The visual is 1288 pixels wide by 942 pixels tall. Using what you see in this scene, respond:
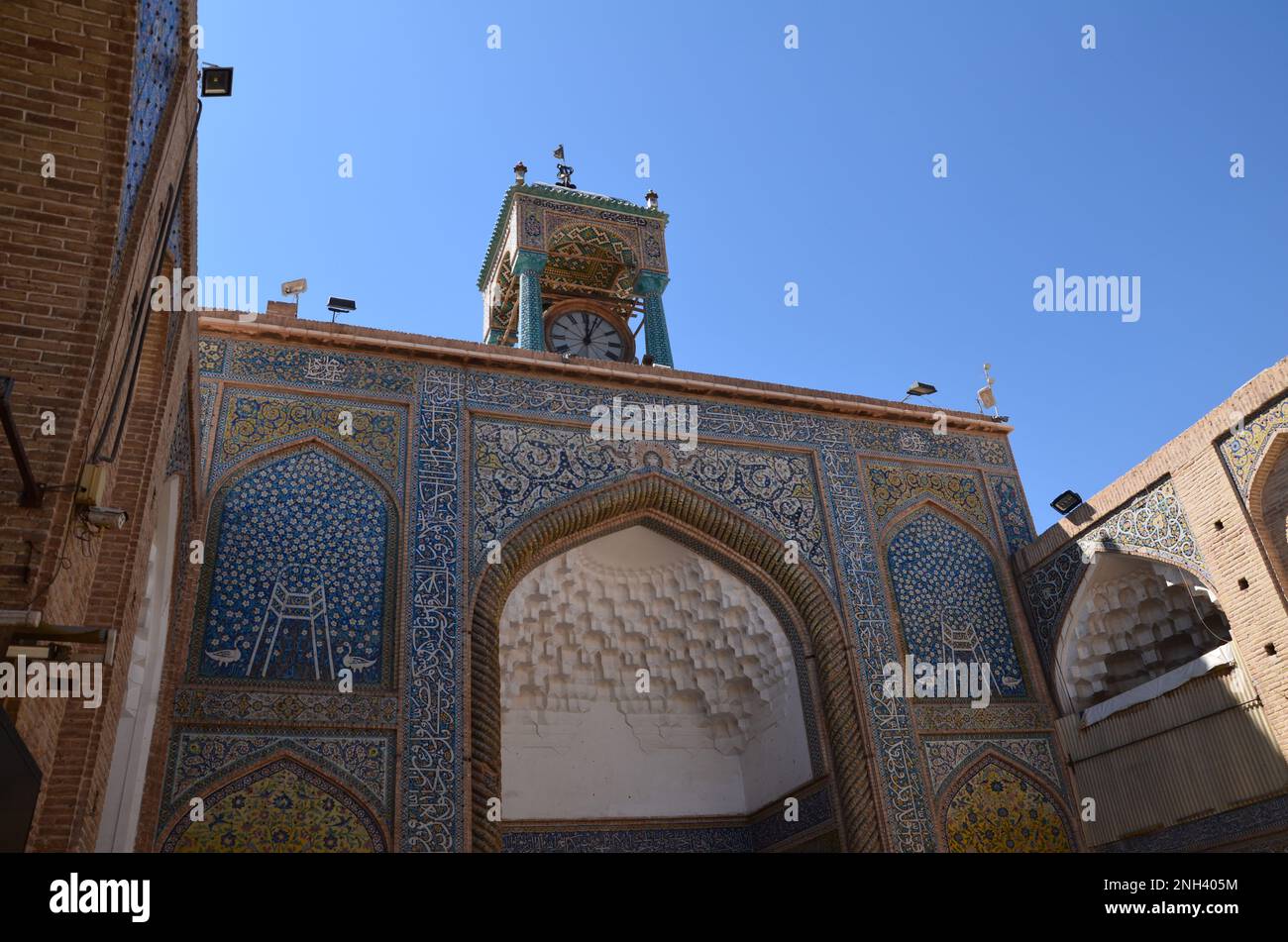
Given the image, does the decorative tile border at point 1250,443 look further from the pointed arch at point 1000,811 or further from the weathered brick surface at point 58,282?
the weathered brick surface at point 58,282

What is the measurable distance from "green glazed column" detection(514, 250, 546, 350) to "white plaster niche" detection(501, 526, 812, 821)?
2247mm

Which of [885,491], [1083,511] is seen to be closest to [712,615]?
[885,491]

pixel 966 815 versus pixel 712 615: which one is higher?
pixel 712 615

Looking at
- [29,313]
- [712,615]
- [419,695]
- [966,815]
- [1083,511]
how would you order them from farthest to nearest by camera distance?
[712,615] → [1083,511] → [966,815] → [419,695] → [29,313]

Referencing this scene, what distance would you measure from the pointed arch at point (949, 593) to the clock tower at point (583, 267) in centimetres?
322

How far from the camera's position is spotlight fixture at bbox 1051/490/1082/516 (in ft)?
28.0

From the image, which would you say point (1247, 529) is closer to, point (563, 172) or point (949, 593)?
point (949, 593)

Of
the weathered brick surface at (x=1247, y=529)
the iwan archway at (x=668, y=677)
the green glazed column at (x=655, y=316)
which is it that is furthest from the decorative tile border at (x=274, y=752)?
the weathered brick surface at (x=1247, y=529)

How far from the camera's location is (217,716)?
609 cm

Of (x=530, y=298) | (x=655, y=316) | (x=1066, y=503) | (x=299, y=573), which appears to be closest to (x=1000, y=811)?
(x=1066, y=503)
